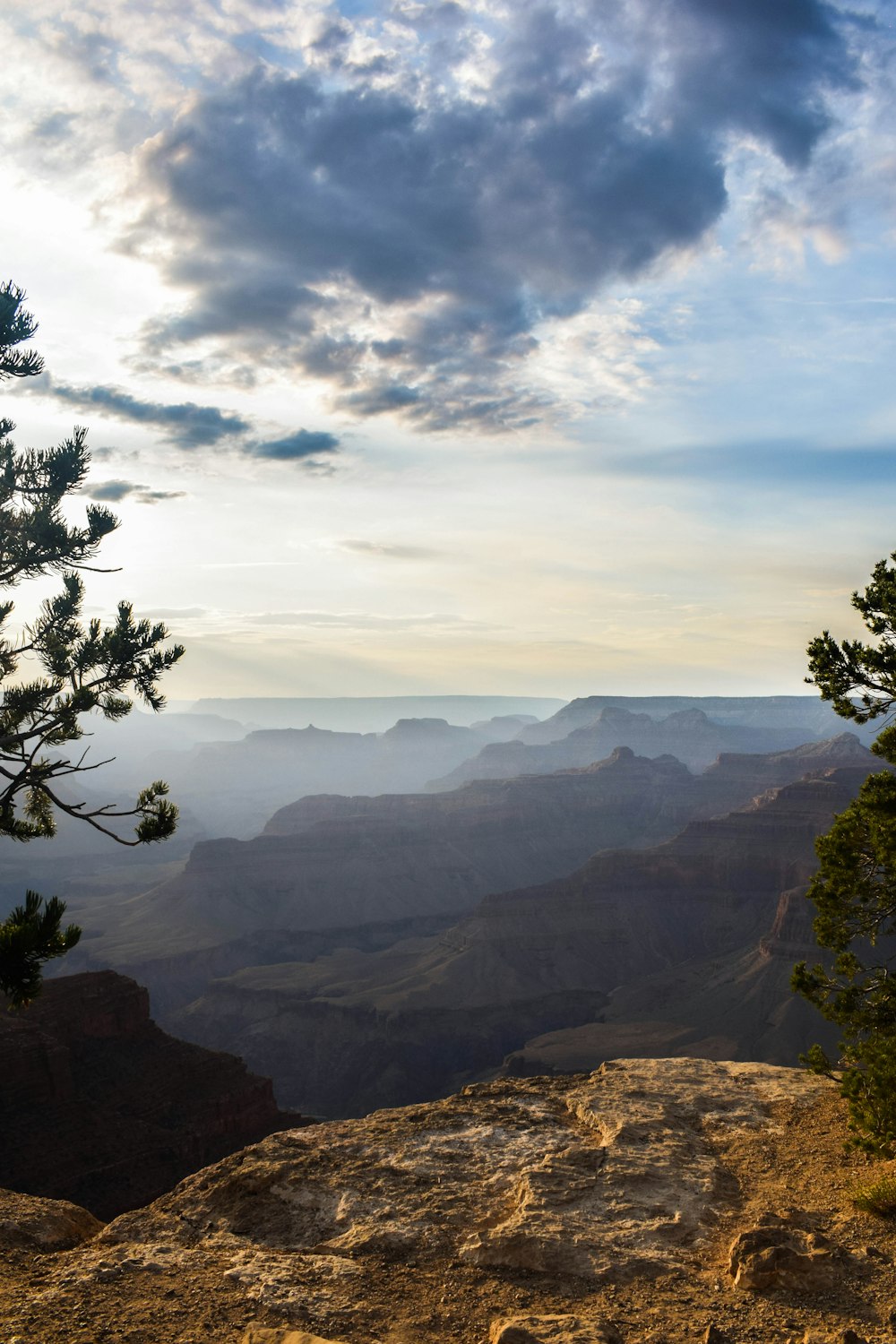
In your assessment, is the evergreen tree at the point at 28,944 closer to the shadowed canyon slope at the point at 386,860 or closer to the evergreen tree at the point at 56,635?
the evergreen tree at the point at 56,635

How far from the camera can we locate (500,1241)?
10.0m

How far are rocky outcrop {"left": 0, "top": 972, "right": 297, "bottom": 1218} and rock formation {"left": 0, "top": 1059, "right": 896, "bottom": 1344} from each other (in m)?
21.6

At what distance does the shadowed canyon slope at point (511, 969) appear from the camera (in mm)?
80688

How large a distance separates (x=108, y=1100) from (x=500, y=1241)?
3336 cm

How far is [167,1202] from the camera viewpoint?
40.0 ft

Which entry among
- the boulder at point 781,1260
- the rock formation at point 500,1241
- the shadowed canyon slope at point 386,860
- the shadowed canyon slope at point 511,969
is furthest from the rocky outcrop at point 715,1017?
the boulder at point 781,1260

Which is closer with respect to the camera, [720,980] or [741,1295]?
[741,1295]

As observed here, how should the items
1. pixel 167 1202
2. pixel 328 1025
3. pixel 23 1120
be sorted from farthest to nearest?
1. pixel 328 1025
2. pixel 23 1120
3. pixel 167 1202

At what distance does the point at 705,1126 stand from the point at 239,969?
4037 inches

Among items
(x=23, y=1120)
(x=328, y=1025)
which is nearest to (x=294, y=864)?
(x=328, y=1025)

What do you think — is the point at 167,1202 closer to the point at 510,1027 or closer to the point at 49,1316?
the point at 49,1316

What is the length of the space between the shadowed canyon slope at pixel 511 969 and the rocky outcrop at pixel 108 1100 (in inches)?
1406

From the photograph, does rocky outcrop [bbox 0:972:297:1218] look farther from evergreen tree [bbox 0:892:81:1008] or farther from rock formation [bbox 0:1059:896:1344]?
evergreen tree [bbox 0:892:81:1008]

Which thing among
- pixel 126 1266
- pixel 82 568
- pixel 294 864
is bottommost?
pixel 294 864
